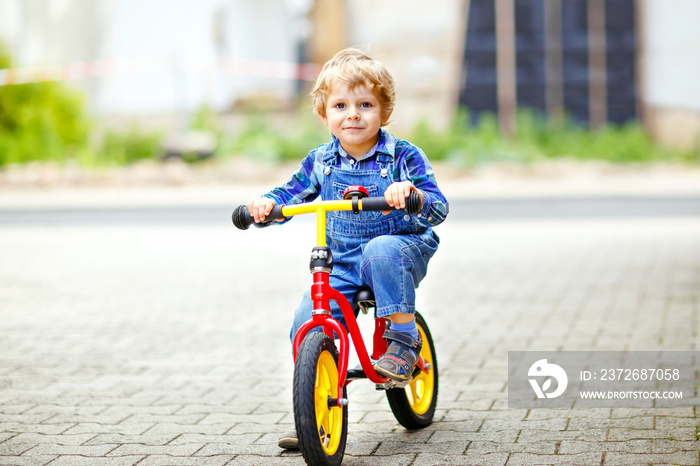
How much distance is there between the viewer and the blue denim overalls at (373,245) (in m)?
3.75

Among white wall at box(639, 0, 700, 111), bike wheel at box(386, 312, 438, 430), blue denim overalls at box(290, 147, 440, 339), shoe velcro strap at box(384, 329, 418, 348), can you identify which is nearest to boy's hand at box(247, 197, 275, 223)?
blue denim overalls at box(290, 147, 440, 339)

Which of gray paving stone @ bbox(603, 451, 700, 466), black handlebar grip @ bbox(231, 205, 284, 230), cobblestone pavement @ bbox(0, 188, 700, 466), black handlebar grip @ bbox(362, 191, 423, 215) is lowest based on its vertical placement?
cobblestone pavement @ bbox(0, 188, 700, 466)

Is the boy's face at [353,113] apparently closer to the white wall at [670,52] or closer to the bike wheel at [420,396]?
the bike wheel at [420,396]

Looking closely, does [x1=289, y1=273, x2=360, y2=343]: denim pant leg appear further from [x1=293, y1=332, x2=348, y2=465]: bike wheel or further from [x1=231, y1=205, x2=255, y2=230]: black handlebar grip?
[x1=231, y1=205, x2=255, y2=230]: black handlebar grip

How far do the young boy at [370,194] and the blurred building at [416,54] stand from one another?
13.1 meters

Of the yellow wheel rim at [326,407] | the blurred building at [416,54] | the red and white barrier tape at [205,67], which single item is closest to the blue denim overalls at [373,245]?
the yellow wheel rim at [326,407]

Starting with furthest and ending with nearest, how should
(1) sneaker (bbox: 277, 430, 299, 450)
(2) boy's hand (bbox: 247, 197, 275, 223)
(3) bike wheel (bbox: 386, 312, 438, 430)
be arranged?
(3) bike wheel (bbox: 386, 312, 438, 430)
(1) sneaker (bbox: 277, 430, 299, 450)
(2) boy's hand (bbox: 247, 197, 275, 223)

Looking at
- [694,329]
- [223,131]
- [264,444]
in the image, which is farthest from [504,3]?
[264,444]

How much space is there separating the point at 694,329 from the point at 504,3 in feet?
41.1

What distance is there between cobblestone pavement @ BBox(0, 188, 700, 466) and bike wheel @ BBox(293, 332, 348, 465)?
224mm

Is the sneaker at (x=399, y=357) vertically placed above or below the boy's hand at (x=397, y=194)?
below

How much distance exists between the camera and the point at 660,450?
380cm

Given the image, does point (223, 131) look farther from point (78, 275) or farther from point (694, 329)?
point (694, 329)

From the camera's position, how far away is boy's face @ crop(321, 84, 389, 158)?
3.78m
